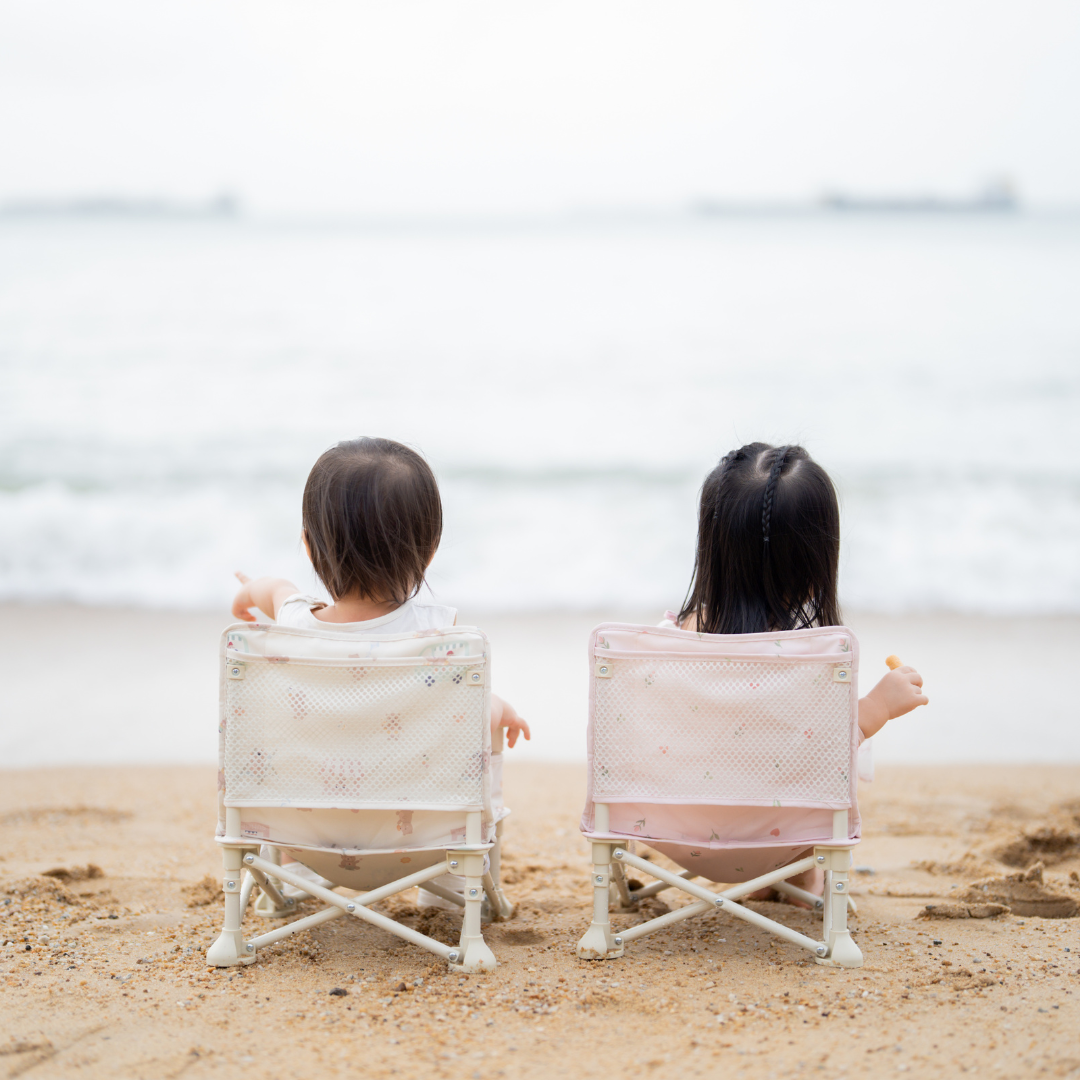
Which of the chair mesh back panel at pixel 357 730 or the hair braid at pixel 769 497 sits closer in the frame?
the chair mesh back panel at pixel 357 730

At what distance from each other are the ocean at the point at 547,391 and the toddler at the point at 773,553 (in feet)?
15.0

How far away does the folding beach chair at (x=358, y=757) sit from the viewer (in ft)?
7.69

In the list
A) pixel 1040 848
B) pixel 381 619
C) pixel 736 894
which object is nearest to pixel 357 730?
pixel 381 619

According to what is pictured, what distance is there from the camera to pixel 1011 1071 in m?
1.94

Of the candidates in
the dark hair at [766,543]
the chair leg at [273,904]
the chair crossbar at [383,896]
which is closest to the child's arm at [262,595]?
the chair leg at [273,904]

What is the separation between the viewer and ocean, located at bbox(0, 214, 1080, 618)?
8.00m

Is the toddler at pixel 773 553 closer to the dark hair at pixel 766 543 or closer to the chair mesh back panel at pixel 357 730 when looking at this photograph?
the dark hair at pixel 766 543

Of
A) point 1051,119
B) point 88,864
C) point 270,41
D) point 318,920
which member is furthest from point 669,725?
point 1051,119

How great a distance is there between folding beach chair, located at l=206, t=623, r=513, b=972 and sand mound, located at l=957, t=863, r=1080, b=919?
57.7 inches

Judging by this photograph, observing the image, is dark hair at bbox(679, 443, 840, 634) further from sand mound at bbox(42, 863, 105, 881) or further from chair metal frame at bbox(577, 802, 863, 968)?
sand mound at bbox(42, 863, 105, 881)

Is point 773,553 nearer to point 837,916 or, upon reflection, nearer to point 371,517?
point 837,916

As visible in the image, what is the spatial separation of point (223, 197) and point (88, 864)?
565 inches

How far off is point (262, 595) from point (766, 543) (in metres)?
1.37

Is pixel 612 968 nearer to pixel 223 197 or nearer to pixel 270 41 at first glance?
pixel 270 41
